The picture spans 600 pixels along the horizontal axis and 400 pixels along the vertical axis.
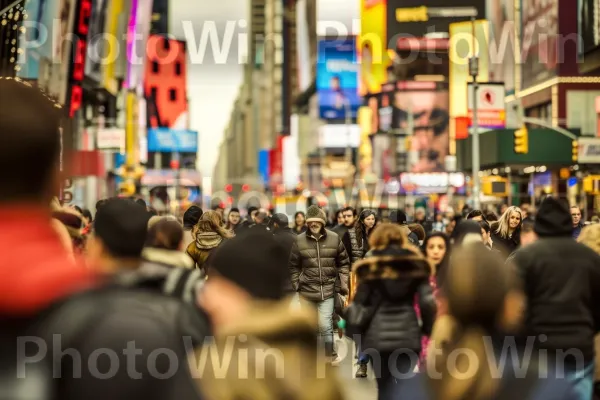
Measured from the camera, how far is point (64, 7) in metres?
42.1

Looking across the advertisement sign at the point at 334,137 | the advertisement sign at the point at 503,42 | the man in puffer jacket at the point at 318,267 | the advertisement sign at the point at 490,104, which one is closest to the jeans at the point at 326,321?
the man in puffer jacket at the point at 318,267

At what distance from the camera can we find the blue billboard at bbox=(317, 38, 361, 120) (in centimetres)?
14888

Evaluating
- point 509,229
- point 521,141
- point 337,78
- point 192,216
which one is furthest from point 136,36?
point 509,229

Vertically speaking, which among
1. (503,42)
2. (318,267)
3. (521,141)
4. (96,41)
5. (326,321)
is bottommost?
(326,321)

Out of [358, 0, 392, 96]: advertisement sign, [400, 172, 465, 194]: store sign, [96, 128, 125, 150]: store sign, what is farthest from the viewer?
[358, 0, 392, 96]: advertisement sign

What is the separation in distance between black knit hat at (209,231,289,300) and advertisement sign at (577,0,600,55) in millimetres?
38593

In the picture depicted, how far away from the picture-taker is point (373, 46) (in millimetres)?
134875

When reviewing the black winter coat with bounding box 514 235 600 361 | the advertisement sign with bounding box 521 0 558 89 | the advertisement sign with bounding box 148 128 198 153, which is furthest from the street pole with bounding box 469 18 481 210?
the advertisement sign with bounding box 148 128 198 153

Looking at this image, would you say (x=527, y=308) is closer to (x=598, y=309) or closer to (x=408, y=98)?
(x=598, y=309)

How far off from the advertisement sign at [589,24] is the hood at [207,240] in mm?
31486

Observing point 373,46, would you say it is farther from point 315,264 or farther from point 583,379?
point 583,379

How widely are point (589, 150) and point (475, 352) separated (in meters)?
37.8

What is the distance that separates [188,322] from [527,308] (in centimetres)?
324

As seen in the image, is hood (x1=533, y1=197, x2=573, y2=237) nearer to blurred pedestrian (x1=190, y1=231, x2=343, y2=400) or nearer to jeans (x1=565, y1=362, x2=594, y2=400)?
jeans (x1=565, y1=362, x2=594, y2=400)
